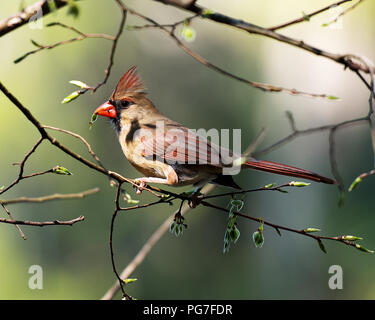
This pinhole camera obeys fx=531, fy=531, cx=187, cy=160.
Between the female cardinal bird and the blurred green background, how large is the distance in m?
7.65

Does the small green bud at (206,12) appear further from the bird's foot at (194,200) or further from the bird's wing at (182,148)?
the bird's wing at (182,148)

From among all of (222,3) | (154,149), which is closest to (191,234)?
(222,3)

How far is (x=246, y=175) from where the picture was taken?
50.9ft

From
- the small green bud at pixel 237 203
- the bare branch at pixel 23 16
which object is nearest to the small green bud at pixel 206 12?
the bare branch at pixel 23 16

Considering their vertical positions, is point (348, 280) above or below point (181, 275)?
below

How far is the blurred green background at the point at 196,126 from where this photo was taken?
43.0 feet

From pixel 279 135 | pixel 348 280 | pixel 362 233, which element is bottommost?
pixel 348 280

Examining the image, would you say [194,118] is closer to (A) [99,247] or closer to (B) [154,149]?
(A) [99,247]

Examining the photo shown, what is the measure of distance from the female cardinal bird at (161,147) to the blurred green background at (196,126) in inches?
301

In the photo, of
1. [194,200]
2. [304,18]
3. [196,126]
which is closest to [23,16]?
[304,18]

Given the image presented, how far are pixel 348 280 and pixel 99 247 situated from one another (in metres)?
6.06

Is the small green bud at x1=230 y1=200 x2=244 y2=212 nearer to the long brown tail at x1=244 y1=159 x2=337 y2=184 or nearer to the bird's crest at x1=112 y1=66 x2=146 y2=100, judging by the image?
the long brown tail at x1=244 y1=159 x2=337 y2=184

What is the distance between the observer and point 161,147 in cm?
279

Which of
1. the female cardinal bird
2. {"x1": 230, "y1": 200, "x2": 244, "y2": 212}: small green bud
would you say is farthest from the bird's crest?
{"x1": 230, "y1": 200, "x2": 244, "y2": 212}: small green bud
